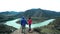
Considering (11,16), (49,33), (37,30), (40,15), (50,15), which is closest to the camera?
(49,33)

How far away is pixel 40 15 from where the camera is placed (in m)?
80.9

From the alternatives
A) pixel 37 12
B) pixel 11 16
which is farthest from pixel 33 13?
pixel 11 16

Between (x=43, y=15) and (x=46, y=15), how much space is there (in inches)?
188

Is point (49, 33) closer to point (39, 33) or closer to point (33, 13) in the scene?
point (39, 33)

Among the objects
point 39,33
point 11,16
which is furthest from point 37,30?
point 11,16

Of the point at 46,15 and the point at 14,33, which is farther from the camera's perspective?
the point at 46,15

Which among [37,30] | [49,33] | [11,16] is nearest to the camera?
[49,33]

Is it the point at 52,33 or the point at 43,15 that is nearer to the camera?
the point at 52,33

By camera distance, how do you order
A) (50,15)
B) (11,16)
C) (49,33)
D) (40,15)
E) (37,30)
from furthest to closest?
(40,15), (50,15), (11,16), (37,30), (49,33)

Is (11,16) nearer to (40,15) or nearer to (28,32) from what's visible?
(40,15)

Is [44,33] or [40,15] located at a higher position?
[44,33]

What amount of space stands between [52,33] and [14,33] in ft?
12.7

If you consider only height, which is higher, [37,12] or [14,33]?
[14,33]

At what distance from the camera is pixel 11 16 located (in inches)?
2810
